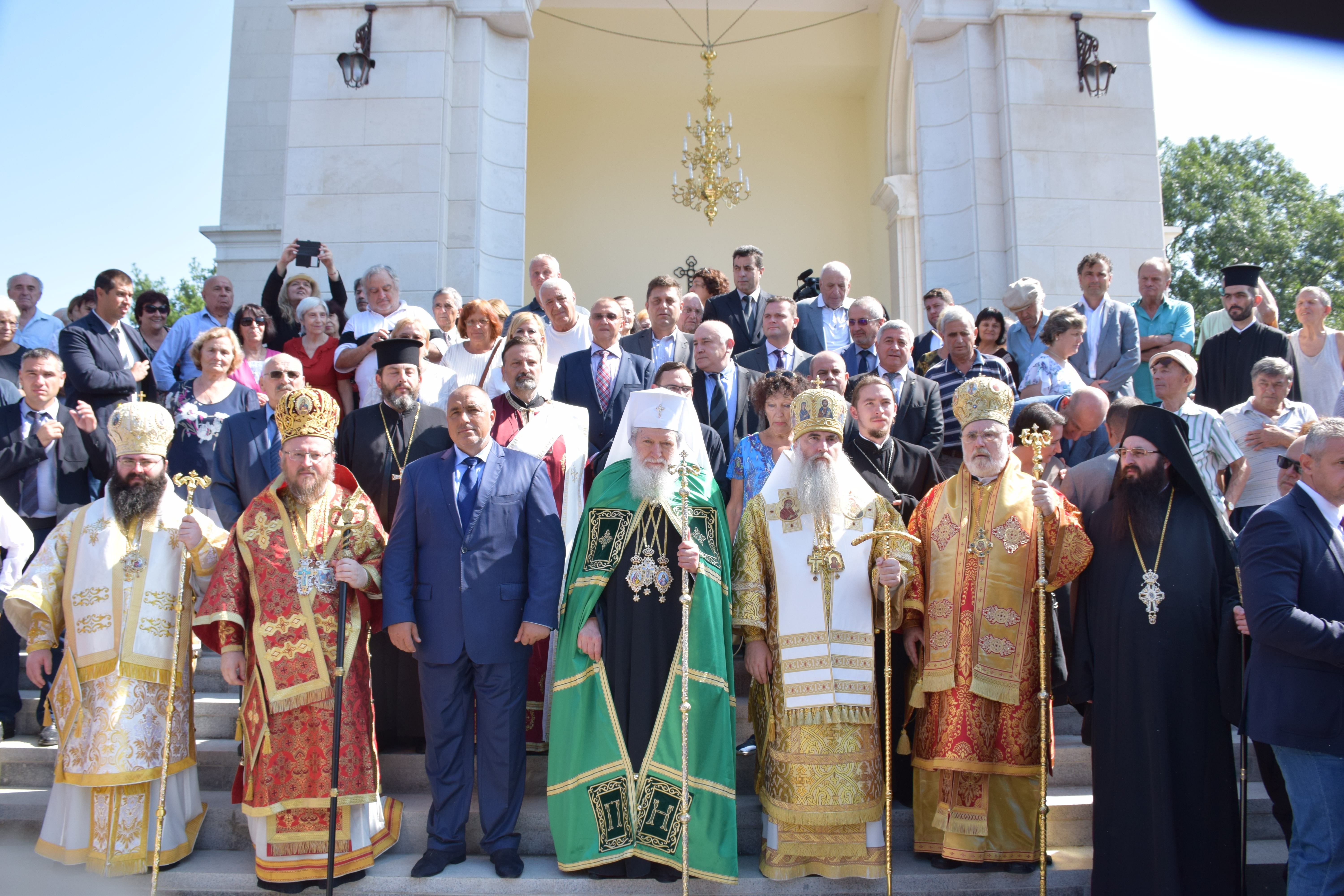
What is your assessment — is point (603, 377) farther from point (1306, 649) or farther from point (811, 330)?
point (1306, 649)

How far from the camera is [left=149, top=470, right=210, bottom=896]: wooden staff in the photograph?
4465mm

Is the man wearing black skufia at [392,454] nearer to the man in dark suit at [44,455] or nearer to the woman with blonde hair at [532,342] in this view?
the woman with blonde hair at [532,342]

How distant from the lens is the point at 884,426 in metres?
5.46

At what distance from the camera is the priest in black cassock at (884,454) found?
17.9 ft

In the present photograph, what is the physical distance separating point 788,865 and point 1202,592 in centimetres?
210

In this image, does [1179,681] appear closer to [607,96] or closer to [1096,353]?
[1096,353]

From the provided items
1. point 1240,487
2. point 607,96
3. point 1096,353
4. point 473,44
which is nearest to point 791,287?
point 607,96

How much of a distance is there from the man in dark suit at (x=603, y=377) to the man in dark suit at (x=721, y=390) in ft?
1.06

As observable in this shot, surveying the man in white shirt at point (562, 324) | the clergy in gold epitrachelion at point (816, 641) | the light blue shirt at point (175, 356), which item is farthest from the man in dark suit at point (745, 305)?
the light blue shirt at point (175, 356)

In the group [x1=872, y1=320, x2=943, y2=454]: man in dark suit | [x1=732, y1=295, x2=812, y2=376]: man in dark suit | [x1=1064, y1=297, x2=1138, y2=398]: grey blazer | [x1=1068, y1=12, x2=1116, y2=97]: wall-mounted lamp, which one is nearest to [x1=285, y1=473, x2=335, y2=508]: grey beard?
[x1=732, y1=295, x2=812, y2=376]: man in dark suit

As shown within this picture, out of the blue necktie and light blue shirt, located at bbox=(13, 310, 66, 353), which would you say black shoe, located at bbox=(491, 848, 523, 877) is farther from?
light blue shirt, located at bbox=(13, 310, 66, 353)

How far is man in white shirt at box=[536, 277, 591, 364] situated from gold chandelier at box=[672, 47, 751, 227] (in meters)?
5.73

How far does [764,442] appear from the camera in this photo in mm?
5711

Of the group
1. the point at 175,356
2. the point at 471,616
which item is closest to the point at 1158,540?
the point at 471,616
